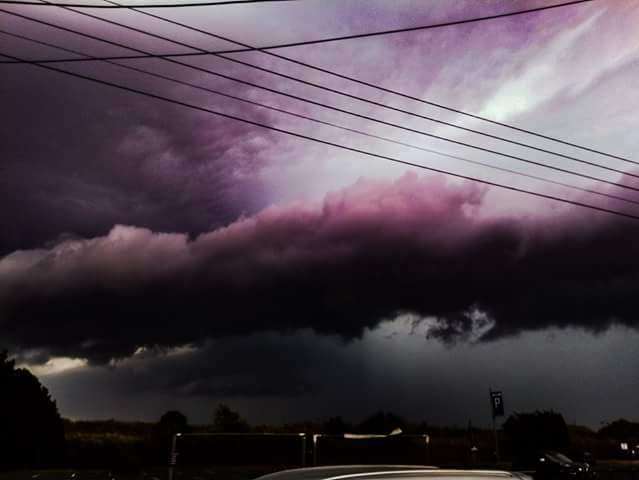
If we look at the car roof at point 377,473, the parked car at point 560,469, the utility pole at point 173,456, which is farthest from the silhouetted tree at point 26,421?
the car roof at point 377,473

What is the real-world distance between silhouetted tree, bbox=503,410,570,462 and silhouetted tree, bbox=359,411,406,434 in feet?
27.1

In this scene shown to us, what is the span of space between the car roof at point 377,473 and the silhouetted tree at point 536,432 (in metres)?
43.6

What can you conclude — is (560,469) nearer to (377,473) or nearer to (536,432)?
(536,432)

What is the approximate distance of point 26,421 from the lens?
185 ft

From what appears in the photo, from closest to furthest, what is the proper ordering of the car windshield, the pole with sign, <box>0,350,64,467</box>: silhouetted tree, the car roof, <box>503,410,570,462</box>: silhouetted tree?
the car roof
the car windshield
the pole with sign
<box>503,410,570,462</box>: silhouetted tree
<box>0,350,64,467</box>: silhouetted tree

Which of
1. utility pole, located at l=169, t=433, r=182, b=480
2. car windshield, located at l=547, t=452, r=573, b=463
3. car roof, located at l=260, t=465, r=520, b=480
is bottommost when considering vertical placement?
car windshield, located at l=547, t=452, r=573, b=463

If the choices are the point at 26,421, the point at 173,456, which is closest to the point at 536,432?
the point at 173,456

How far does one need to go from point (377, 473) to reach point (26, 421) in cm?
6079

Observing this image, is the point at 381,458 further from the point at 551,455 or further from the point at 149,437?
the point at 149,437

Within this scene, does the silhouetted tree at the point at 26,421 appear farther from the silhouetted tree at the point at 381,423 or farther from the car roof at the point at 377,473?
the car roof at the point at 377,473

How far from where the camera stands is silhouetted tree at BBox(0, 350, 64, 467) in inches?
2090

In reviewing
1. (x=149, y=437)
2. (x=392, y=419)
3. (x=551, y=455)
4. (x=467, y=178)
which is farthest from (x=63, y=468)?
(x=467, y=178)

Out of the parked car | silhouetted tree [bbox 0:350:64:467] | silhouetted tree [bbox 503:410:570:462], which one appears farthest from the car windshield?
silhouetted tree [bbox 0:350:64:467]

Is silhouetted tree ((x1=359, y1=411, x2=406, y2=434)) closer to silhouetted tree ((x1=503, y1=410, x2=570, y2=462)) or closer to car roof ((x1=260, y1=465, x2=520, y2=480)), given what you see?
silhouetted tree ((x1=503, y1=410, x2=570, y2=462))
